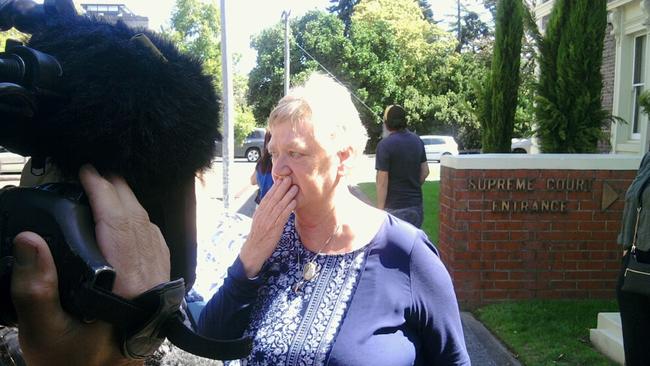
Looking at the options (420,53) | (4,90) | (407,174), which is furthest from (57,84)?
(420,53)

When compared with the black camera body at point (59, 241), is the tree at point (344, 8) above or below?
above

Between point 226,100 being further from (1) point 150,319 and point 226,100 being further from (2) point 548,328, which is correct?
(1) point 150,319

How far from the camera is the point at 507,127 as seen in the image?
7.13m

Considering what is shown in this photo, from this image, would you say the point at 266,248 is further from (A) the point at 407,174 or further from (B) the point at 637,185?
(A) the point at 407,174

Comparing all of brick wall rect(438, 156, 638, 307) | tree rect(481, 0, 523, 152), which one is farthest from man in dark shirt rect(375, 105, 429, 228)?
tree rect(481, 0, 523, 152)

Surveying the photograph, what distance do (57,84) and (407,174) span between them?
4.71 metres

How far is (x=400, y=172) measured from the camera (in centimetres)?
543

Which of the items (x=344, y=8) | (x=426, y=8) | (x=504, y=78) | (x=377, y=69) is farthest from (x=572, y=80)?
(x=426, y=8)

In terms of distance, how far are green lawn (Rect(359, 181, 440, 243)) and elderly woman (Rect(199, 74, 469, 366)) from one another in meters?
6.71

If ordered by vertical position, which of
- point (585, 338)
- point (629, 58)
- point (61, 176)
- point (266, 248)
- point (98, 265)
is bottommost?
point (585, 338)

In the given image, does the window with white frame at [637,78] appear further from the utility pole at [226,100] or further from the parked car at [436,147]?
the parked car at [436,147]

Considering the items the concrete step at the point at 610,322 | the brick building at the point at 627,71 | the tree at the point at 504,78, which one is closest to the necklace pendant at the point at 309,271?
the concrete step at the point at 610,322

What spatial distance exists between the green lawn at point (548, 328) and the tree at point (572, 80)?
1.71 meters

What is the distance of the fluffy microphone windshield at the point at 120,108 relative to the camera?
0.89m
